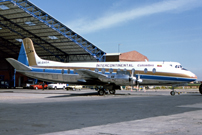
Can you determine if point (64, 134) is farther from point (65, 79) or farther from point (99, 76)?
point (65, 79)

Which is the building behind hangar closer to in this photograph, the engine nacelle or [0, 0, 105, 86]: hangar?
[0, 0, 105, 86]: hangar

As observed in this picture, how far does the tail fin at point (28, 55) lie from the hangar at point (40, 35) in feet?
44.1

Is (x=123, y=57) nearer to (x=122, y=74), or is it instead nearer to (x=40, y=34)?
(x=40, y=34)

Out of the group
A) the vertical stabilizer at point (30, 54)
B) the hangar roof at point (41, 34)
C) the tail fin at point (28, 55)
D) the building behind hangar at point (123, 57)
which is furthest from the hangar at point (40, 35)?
the tail fin at point (28, 55)

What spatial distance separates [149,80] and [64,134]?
27.3 meters

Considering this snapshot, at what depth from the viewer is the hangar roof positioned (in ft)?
180

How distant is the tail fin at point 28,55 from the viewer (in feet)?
134

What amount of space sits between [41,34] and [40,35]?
0.96 metres

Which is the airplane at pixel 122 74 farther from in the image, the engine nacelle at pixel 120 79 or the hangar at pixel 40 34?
the hangar at pixel 40 34

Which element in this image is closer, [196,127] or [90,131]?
[90,131]

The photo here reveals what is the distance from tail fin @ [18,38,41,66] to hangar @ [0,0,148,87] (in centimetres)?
1343

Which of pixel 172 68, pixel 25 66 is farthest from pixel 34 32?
pixel 172 68

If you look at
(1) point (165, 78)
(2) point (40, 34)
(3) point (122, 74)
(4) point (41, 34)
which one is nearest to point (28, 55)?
(3) point (122, 74)

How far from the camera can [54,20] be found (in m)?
57.8
